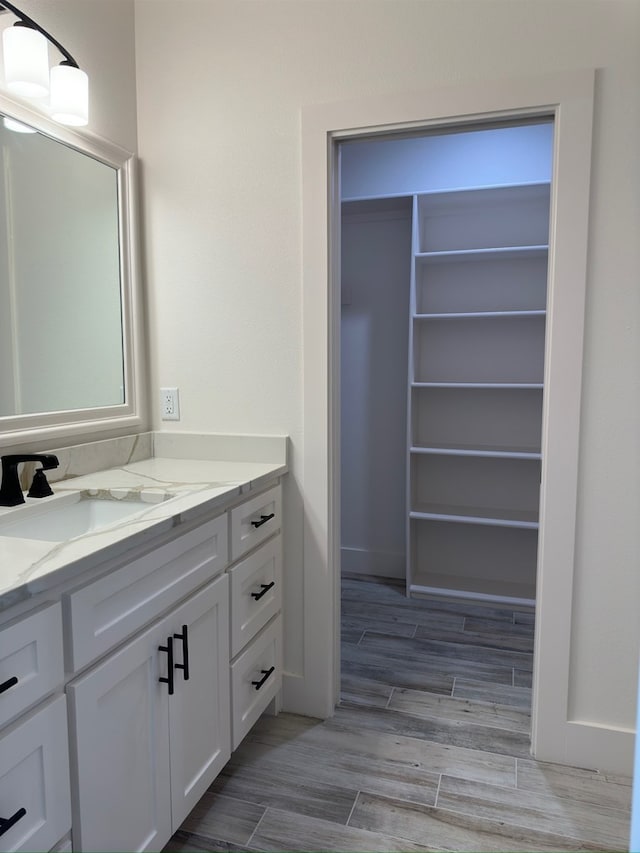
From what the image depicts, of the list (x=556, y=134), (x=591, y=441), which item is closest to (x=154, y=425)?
(x=591, y=441)

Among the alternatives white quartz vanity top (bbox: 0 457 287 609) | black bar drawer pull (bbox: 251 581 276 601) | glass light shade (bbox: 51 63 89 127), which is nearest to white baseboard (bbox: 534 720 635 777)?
black bar drawer pull (bbox: 251 581 276 601)

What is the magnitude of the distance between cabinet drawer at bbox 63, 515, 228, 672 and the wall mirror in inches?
21.9

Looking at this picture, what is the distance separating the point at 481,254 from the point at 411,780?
87.6 inches

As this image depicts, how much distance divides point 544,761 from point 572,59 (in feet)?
6.58

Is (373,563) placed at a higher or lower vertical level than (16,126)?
lower

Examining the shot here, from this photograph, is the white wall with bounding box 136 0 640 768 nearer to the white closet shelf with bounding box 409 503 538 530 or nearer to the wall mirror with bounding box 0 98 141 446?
the wall mirror with bounding box 0 98 141 446

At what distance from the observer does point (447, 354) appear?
3.02m

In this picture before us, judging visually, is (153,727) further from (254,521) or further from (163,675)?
(254,521)

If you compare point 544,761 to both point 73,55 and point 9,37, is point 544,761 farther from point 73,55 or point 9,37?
point 73,55

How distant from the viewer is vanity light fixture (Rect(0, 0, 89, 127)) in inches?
52.9

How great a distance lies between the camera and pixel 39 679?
3.01 feet

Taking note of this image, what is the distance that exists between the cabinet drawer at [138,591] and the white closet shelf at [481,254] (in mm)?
1892

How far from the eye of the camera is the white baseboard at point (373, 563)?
325 cm

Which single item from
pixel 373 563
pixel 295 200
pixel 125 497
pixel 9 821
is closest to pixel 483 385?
pixel 373 563
